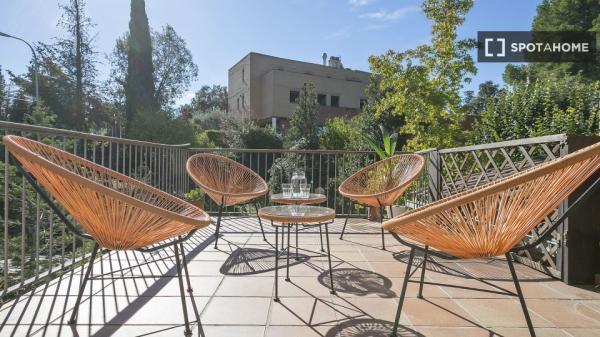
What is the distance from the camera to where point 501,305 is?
1.96 metres

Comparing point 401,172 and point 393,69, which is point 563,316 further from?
point 393,69

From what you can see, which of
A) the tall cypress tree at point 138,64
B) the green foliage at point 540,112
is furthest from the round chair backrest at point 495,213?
the tall cypress tree at point 138,64

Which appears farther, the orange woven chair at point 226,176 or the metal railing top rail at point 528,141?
the orange woven chair at point 226,176

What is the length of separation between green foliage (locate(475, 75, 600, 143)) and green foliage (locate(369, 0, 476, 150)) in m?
0.63

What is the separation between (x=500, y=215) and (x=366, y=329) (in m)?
0.82

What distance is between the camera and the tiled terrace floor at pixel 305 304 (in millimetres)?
1666

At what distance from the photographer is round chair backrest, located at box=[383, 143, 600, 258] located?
1.27 m

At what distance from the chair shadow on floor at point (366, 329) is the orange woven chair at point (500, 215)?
0.48m

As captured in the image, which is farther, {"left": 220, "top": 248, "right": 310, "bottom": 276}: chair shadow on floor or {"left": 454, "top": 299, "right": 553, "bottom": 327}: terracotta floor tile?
{"left": 220, "top": 248, "right": 310, "bottom": 276}: chair shadow on floor

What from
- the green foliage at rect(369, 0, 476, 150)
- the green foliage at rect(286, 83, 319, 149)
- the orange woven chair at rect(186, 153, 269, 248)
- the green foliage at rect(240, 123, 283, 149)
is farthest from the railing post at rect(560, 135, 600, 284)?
the green foliage at rect(240, 123, 283, 149)

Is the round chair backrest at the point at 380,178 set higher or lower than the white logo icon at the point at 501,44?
lower

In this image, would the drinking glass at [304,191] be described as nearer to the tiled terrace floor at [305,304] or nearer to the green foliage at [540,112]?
the tiled terrace floor at [305,304]

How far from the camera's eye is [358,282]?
91.7 inches

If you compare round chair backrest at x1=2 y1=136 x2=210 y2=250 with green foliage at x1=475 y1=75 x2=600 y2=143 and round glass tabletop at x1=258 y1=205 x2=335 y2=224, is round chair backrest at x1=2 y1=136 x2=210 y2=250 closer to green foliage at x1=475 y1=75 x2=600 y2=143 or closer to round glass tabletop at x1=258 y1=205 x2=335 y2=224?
round glass tabletop at x1=258 y1=205 x2=335 y2=224
